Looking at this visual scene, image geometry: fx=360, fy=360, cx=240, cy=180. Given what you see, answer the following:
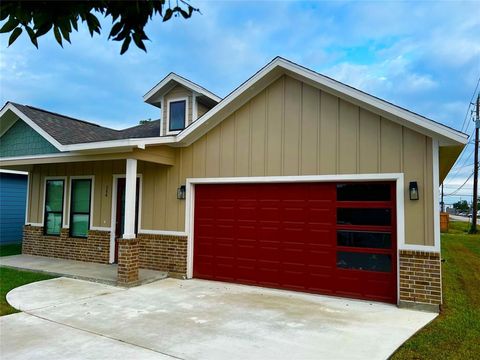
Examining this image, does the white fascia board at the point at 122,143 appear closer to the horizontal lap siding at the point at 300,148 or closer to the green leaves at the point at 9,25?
the horizontal lap siding at the point at 300,148

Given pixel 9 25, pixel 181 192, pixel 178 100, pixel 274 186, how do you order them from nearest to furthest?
pixel 9 25 → pixel 274 186 → pixel 181 192 → pixel 178 100

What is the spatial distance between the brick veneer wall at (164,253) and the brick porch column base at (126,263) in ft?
3.73

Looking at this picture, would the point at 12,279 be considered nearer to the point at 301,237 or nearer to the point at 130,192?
the point at 130,192

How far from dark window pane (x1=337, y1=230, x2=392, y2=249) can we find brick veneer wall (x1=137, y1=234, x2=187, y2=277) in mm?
3768

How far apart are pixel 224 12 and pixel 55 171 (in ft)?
29.2

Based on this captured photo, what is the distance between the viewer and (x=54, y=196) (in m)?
11.5

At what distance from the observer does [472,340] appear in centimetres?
488

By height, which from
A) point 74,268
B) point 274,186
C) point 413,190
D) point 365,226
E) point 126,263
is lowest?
point 74,268

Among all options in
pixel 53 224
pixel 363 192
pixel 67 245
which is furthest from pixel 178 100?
pixel 363 192

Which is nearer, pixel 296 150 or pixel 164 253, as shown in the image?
pixel 296 150

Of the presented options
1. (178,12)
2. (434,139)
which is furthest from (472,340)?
(178,12)

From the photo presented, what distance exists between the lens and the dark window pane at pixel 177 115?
10422 mm

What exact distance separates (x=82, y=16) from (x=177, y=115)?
8.48 meters

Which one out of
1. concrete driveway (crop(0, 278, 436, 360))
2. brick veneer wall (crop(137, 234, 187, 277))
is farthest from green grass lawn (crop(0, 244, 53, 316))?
brick veneer wall (crop(137, 234, 187, 277))
